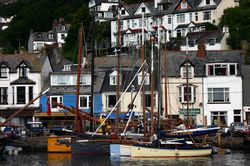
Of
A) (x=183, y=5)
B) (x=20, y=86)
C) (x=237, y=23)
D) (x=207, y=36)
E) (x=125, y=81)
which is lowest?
(x=20, y=86)

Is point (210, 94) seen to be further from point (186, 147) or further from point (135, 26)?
point (135, 26)

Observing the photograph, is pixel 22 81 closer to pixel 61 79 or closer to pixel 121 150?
pixel 61 79

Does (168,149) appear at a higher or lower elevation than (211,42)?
lower

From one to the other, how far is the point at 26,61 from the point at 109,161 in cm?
3537

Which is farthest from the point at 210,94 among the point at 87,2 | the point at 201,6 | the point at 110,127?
the point at 87,2

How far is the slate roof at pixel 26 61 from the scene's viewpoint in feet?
307

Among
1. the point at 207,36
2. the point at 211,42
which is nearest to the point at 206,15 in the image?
the point at 207,36

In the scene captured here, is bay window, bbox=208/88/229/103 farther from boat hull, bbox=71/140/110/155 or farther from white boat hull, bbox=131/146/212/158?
boat hull, bbox=71/140/110/155

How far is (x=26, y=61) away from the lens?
9412 cm

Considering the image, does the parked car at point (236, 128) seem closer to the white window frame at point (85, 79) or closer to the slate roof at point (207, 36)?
the white window frame at point (85, 79)

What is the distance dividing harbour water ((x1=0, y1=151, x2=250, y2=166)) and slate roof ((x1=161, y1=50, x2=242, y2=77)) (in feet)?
73.2

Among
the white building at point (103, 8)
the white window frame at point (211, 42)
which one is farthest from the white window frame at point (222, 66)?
the white building at point (103, 8)

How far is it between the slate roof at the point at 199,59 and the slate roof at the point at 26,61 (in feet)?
53.9

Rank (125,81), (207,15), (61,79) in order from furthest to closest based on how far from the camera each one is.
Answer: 1. (207,15)
2. (61,79)
3. (125,81)
